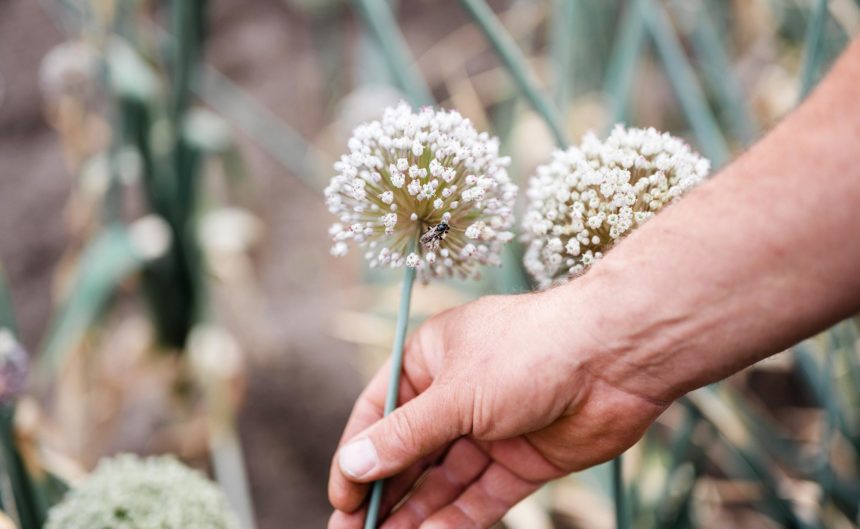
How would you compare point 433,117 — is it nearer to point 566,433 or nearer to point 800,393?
point 566,433

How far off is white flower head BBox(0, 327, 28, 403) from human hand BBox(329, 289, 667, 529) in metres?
0.26

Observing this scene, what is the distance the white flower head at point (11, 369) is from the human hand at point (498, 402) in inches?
10.3

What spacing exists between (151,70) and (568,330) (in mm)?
1072

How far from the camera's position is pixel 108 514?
0.59 metres

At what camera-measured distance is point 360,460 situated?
556 mm

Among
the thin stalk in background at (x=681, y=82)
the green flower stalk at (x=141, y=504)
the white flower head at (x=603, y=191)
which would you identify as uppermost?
the thin stalk in background at (x=681, y=82)

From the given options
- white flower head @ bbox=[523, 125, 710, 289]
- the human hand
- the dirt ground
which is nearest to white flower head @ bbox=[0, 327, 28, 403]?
the human hand

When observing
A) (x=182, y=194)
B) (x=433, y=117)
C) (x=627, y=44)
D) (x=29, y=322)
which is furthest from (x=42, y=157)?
(x=433, y=117)

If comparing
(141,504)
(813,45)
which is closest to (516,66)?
(813,45)

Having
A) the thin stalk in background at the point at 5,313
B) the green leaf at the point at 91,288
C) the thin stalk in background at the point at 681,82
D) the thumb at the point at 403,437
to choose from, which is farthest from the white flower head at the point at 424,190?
the green leaf at the point at 91,288

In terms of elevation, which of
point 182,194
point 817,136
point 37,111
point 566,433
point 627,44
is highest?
point 37,111

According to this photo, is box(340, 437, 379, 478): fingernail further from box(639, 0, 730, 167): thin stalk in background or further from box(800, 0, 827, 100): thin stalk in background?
box(639, 0, 730, 167): thin stalk in background

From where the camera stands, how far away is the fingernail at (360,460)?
556mm

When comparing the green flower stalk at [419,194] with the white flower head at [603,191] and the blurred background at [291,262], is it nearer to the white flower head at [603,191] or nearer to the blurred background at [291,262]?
the white flower head at [603,191]
